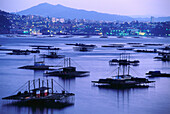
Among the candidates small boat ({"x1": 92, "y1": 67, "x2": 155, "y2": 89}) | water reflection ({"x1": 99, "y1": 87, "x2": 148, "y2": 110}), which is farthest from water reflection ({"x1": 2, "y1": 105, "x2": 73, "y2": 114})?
small boat ({"x1": 92, "y1": 67, "x2": 155, "y2": 89})

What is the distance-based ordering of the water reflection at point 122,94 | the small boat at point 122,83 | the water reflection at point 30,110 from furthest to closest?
the small boat at point 122,83
the water reflection at point 122,94
the water reflection at point 30,110

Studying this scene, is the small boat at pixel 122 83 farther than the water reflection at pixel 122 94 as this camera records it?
Yes

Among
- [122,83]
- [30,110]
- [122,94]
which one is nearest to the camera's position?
[30,110]

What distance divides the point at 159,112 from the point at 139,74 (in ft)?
67.3

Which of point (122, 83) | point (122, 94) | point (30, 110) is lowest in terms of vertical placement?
point (30, 110)

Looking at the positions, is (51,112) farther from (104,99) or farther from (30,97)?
(104,99)

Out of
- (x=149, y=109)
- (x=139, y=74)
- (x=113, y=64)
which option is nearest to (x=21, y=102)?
(x=149, y=109)

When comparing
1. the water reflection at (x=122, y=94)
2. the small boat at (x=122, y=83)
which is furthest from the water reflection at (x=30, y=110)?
the small boat at (x=122, y=83)

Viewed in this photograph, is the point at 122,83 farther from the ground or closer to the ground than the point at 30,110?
farther from the ground

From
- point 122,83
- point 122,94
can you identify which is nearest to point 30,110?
point 122,94

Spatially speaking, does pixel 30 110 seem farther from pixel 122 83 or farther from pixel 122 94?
pixel 122 83

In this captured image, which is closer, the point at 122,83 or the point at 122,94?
the point at 122,94

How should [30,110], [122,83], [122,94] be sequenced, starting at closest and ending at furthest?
1. [30,110]
2. [122,94]
3. [122,83]

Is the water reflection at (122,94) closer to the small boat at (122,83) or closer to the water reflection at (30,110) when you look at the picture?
the small boat at (122,83)
